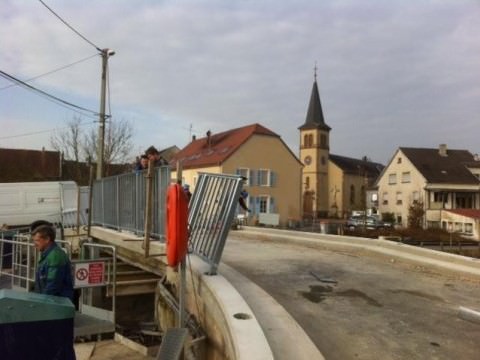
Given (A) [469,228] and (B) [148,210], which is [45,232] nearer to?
(B) [148,210]

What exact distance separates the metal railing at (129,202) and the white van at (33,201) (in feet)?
27.6

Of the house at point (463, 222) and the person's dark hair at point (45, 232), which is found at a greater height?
the person's dark hair at point (45, 232)

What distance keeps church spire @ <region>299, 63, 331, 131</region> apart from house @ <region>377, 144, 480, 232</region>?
18.7 metres

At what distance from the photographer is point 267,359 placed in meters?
3.44

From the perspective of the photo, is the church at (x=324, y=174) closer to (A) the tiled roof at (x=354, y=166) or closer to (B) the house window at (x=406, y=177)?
→ (A) the tiled roof at (x=354, y=166)

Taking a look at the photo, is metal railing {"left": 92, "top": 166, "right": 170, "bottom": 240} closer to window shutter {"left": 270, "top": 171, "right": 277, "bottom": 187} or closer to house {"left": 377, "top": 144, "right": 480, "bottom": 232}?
window shutter {"left": 270, "top": 171, "right": 277, "bottom": 187}

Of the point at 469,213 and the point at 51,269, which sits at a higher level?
the point at 51,269

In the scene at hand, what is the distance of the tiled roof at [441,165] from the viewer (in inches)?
2445

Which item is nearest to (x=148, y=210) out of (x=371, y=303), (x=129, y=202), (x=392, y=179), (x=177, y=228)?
(x=129, y=202)

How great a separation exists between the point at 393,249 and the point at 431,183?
54468mm

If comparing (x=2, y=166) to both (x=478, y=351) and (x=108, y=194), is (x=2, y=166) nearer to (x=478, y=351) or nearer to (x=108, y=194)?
(x=108, y=194)

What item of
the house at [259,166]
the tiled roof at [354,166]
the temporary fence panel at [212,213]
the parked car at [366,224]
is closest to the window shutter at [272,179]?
the house at [259,166]

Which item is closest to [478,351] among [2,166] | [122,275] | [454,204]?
[122,275]

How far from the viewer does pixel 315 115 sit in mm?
85562
